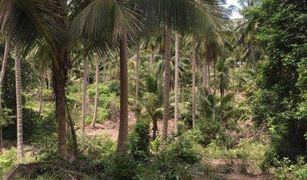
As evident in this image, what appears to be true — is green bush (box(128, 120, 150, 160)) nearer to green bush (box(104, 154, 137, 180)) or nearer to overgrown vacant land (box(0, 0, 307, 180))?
overgrown vacant land (box(0, 0, 307, 180))

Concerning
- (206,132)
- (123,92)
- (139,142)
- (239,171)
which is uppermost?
(123,92)

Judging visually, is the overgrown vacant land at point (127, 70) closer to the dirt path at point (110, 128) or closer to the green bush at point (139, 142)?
the green bush at point (139, 142)

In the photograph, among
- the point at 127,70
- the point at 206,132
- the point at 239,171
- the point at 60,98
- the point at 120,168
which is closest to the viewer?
the point at 120,168

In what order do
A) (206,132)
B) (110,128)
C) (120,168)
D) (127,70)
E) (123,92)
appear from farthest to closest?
(110,128), (206,132), (127,70), (123,92), (120,168)

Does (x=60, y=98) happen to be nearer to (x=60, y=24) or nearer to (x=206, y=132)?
(x=60, y=24)

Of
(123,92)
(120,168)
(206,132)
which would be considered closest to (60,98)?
(123,92)

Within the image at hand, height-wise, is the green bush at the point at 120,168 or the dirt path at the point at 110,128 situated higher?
the green bush at the point at 120,168

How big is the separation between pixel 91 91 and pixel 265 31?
1184 inches

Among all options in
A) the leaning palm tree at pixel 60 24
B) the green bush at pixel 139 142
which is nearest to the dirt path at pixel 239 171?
the green bush at pixel 139 142

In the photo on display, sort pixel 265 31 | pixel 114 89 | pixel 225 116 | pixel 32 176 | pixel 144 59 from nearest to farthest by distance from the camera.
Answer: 1. pixel 32 176
2. pixel 265 31
3. pixel 225 116
4. pixel 114 89
5. pixel 144 59

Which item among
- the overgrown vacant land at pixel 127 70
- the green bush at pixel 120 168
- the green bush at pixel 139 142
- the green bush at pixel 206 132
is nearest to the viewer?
the overgrown vacant land at pixel 127 70

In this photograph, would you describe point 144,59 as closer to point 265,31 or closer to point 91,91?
point 91,91

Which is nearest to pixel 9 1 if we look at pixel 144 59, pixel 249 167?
pixel 249 167

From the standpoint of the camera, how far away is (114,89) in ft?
138
